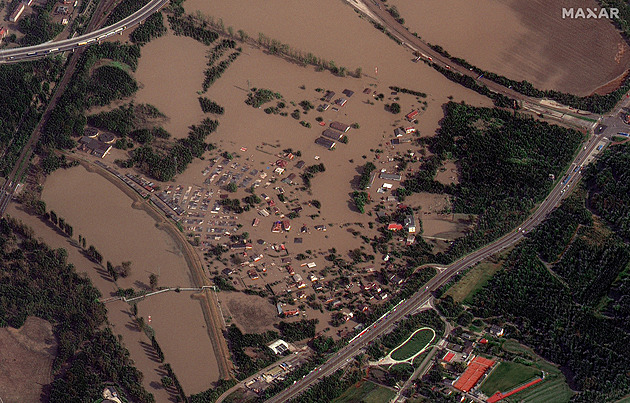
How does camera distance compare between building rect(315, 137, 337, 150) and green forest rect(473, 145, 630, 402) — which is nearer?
green forest rect(473, 145, 630, 402)

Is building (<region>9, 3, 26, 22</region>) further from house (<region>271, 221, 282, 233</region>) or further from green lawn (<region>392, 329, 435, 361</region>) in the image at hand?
green lawn (<region>392, 329, 435, 361</region>)

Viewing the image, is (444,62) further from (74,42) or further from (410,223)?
(74,42)

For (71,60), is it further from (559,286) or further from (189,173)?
(559,286)

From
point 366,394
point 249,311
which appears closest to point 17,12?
point 249,311

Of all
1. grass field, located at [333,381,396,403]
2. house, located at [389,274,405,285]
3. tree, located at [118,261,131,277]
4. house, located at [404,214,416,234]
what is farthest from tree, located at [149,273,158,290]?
house, located at [404,214,416,234]

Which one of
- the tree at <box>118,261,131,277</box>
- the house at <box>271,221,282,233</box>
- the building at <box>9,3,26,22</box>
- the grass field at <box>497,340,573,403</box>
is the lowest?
the grass field at <box>497,340,573,403</box>

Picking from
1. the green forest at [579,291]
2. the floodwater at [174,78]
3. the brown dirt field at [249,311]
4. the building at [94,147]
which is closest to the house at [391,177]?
the green forest at [579,291]

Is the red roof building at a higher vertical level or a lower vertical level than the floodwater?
lower

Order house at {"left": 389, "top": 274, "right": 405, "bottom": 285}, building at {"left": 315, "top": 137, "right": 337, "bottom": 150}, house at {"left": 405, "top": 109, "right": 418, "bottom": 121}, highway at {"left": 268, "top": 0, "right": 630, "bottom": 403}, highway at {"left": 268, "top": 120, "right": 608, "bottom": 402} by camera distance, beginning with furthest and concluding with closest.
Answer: house at {"left": 405, "top": 109, "right": 418, "bottom": 121}, building at {"left": 315, "top": 137, "right": 337, "bottom": 150}, house at {"left": 389, "top": 274, "right": 405, "bottom": 285}, highway at {"left": 268, "top": 0, "right": 630, "bottom": 403}, highway at {"left": 268, "top": 120, "right": 608, "bottom": 402}
